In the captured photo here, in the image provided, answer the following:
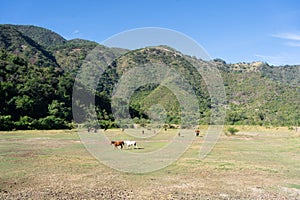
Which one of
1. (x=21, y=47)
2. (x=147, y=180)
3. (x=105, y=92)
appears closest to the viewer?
(x=147, y=180)

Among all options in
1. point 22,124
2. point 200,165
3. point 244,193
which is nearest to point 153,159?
point 200,165

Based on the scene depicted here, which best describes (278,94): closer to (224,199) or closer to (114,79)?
(114,79)

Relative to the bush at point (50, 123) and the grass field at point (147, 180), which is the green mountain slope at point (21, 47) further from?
the grass field at point (147, 180)

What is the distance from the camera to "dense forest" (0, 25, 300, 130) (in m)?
64.8

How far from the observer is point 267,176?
54.1ft

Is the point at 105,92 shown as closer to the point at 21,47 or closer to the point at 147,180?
the point at 21,47

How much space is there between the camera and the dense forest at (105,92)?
64.8 metres

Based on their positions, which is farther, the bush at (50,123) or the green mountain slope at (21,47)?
the green mountain slope at (21,47)

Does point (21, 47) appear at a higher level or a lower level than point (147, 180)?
higher

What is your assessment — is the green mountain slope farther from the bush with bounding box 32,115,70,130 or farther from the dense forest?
the bush with bounding box 32,115,70,130

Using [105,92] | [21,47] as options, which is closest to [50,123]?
[105,92]

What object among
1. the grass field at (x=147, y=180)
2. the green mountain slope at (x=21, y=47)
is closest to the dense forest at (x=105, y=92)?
the green mountain slope at (x=21, y=47)

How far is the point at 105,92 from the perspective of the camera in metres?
105

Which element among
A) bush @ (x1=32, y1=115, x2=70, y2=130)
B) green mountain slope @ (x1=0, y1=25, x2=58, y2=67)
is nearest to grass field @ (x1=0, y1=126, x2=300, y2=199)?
bush @ (x1=32, y1=115, x2=70, y2=130)
